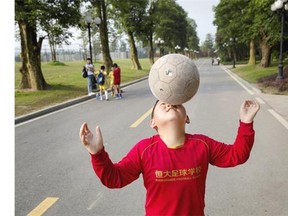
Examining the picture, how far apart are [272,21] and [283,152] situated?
19844mm

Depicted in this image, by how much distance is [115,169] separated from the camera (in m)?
1.96

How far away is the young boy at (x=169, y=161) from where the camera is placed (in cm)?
186

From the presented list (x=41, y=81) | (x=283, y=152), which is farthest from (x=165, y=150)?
(x=41, y=81)

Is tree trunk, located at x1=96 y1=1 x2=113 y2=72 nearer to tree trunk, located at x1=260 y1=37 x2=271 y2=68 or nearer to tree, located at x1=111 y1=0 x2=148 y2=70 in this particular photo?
tree, located at x1=111 y1=0 x2=148 y2=70

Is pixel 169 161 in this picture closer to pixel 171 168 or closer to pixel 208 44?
pixel 171 168

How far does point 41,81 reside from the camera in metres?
18.3

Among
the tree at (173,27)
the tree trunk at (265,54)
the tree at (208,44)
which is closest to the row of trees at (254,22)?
the tree trunk at (265,54)

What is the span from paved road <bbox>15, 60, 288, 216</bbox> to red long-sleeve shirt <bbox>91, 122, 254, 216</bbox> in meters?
2.31

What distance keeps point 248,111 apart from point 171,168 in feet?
1.88

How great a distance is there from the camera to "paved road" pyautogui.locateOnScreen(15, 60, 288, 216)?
4.31m

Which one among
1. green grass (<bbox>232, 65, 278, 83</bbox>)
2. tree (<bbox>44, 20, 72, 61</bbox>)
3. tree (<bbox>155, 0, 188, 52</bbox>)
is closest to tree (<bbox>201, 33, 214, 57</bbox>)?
tree (<bbox>155, 0, 188, 52</bbox>)

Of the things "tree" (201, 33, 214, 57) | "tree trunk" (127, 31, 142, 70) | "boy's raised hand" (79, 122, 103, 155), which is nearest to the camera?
"boy's raised hand" (79, 122, 103, 155)

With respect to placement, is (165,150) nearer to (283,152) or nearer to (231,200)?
(231,200)

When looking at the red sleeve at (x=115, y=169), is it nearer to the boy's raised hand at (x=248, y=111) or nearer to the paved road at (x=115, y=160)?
the boy's raised hand at (x=248, y=111)
